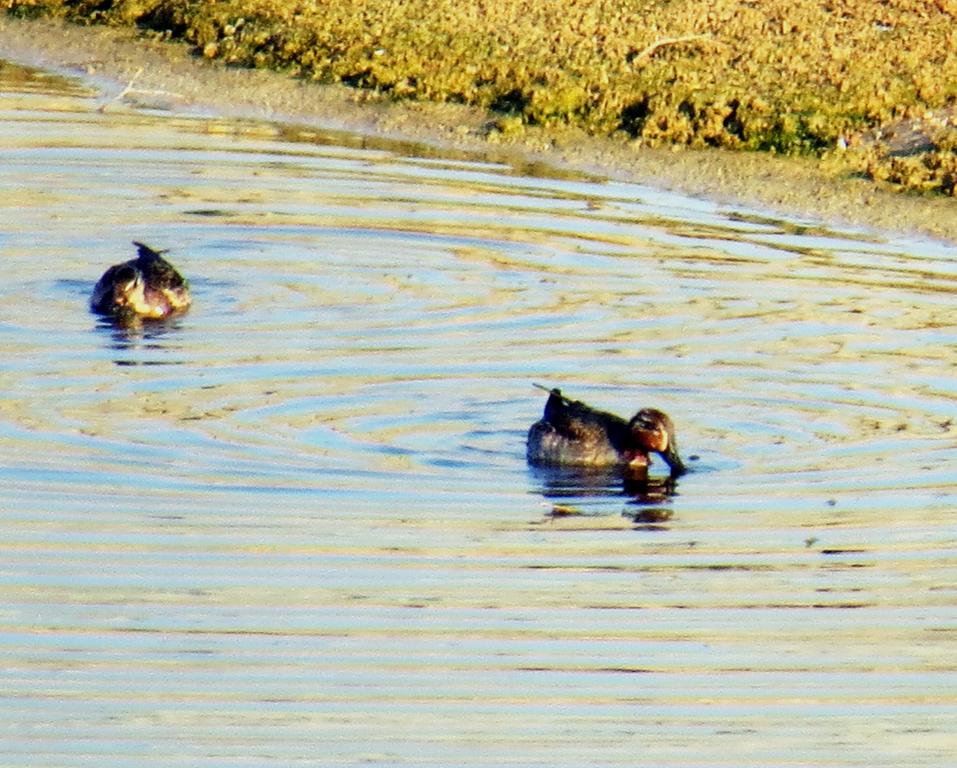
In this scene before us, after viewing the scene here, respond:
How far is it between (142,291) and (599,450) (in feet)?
11.4

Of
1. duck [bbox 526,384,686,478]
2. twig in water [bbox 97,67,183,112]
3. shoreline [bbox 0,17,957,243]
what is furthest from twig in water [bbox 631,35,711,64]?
duck [bbox 526,384,686,478]

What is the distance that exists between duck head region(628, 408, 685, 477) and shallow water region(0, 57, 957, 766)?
0.16m

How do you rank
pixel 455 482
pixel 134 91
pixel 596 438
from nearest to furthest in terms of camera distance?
1. pixel 455 482
2. pixel 596 438
3. pixel 134 91

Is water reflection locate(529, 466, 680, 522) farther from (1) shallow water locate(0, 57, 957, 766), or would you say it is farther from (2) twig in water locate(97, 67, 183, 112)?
(2) twig in water locate(97, 67, 183, 112)

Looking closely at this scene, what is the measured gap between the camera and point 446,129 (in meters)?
19.8

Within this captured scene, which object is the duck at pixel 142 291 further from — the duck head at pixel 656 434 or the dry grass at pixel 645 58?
the dry grass at pixel 645 58

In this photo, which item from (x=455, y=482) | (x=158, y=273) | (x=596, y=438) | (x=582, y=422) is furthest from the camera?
(x=158, y=273)

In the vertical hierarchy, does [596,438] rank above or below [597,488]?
above

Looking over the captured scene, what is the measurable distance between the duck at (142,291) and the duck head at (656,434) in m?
3.76

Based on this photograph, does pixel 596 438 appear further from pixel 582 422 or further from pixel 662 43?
pixel 662 43

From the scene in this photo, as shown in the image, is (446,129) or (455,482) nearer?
(455,482)

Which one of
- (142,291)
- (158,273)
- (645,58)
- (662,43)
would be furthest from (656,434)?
(662,43)

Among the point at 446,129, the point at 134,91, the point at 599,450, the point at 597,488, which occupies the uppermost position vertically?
the point at 134,91

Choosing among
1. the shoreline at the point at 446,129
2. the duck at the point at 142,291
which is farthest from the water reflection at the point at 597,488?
the shoreline at the point at 446,129
